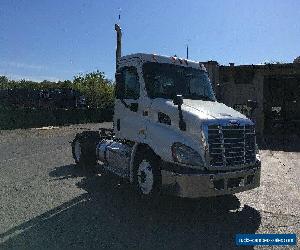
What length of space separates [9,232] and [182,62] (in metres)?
5.12

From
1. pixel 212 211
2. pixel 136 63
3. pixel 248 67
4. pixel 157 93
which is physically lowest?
pixel 212 211

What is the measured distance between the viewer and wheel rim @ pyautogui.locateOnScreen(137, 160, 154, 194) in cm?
691

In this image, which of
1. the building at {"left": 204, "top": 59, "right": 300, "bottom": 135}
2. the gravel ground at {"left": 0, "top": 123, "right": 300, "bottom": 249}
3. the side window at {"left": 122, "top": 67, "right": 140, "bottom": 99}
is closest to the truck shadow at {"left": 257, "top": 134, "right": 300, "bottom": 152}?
the building at {"left": 204, "top": 59, "right": 300, "bottom": 135}

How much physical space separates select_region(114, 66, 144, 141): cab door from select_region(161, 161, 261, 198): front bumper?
1549mm

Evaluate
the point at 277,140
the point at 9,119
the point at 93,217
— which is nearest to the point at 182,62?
the point at 93,217

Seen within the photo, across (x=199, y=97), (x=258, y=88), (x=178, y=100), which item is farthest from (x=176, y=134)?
(x=258, y=88)

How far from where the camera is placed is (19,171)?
10242 mm

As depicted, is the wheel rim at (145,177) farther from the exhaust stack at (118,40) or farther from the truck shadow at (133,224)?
the exhaust stack at (118,40)

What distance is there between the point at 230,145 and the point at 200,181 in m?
1.00

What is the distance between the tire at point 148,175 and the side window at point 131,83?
1445mm

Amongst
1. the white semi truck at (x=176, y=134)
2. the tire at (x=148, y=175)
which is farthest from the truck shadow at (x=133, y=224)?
the white semi truck at (x=176, y=134)

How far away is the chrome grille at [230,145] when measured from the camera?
6363 millimetres

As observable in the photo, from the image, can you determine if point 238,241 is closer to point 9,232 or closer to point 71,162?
point 9,232

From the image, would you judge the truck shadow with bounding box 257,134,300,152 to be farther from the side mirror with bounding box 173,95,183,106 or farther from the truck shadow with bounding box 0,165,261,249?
the side mirror with bounding box 173,95,183,106
